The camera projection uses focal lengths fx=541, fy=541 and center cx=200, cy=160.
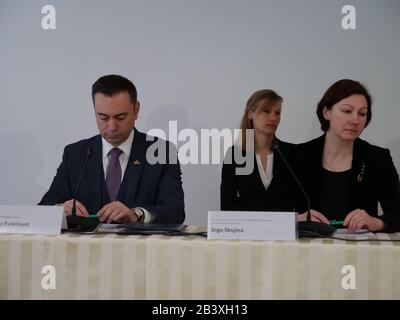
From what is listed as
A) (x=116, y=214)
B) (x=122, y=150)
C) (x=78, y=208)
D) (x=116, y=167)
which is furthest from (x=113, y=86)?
(x=116, y=214)

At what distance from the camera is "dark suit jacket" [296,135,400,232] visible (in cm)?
313

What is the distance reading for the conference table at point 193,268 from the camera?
84.9 inches

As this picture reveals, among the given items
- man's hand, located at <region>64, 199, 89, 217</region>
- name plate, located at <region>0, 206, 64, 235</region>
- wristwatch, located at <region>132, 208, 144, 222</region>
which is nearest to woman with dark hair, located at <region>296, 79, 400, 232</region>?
wristwatch, located at <region>132, 208, 144, 222</region>

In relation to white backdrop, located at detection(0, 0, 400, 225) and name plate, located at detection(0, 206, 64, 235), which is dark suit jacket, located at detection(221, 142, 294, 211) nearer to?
white backdrop, located at detection(0, 0, 400, 225)

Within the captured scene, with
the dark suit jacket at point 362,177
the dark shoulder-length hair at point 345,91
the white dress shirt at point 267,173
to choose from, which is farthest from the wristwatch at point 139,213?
the dark shoulder-length hair at point 345,91

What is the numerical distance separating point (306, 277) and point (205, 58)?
5.28 ft

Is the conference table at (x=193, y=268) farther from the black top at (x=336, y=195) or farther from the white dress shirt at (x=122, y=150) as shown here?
the white dress shirt at (x=122, y=150)

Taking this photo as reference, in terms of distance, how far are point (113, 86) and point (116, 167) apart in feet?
1.63

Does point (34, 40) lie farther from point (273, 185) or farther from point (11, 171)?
point (273, 185)

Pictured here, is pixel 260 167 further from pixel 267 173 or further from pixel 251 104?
pixel 251 104

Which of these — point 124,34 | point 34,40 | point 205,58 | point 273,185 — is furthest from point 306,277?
point 34,40

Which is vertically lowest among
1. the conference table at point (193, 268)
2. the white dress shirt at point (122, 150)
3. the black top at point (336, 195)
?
the conference table at point (193, 268)

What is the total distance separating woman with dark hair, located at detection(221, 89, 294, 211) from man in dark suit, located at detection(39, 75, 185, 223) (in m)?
0.32

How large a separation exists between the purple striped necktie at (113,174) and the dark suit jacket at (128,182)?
0.10 ft
